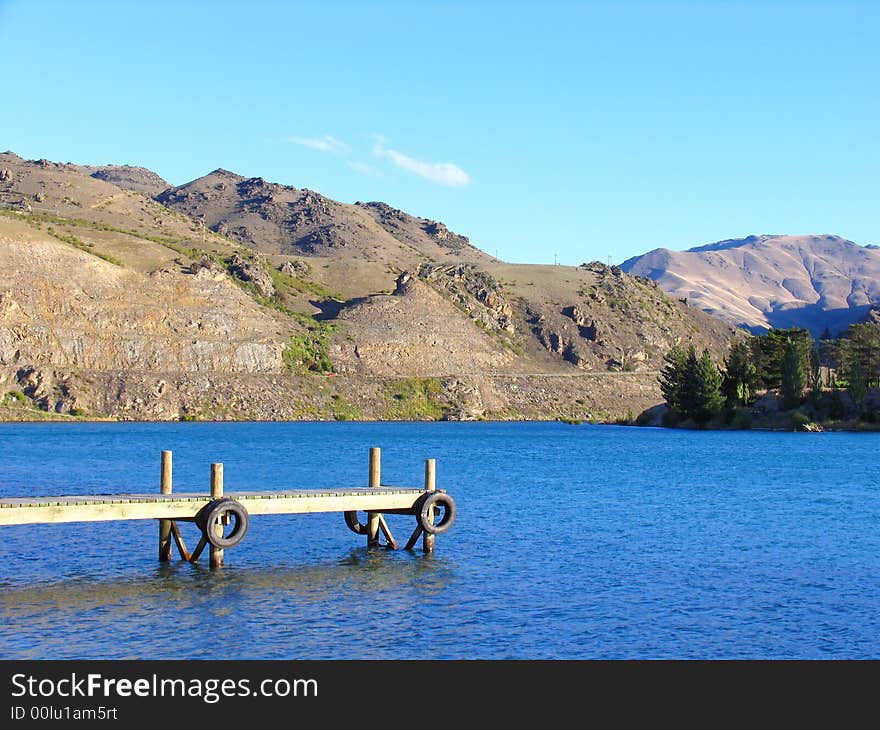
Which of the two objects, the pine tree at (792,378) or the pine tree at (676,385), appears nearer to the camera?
the pine tree at (792,378)

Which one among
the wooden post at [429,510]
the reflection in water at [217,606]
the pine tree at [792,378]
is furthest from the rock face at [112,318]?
the reflection in water at [217,606]

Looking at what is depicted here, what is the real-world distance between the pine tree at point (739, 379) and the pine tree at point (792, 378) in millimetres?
5969

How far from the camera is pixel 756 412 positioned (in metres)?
143

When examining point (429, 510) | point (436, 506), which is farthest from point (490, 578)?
point (436, 506)

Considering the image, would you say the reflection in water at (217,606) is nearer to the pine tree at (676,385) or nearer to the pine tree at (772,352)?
the pine tree at (772,352)

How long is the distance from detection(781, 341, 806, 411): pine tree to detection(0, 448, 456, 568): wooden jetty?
98158mm

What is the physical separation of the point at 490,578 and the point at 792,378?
10844 cm

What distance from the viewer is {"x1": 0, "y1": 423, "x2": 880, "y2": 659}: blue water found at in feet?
88.3

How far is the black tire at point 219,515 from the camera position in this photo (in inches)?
1388

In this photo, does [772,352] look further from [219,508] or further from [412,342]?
[219,508]

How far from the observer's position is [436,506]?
134 ft

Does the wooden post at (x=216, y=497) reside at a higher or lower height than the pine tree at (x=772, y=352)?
lower

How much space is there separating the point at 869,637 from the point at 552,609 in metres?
7.93
